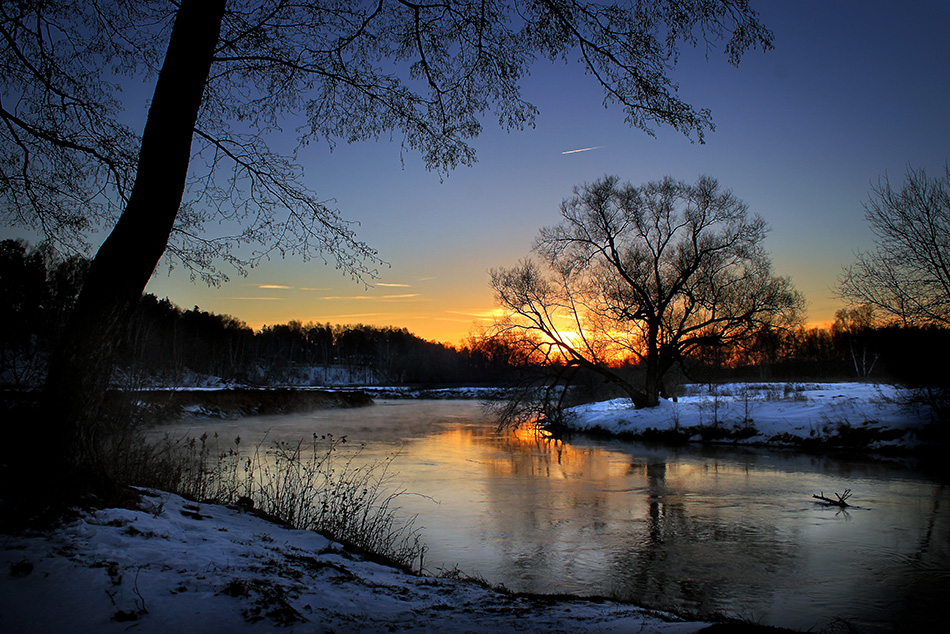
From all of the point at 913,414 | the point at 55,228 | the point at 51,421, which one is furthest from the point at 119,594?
the point at 913,414

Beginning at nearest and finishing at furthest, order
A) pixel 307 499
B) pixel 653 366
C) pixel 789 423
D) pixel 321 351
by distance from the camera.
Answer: pixel 307 499
pixel 789 423
pixel 653 366
pixel 321 351

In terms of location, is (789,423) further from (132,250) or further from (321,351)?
(321,351)

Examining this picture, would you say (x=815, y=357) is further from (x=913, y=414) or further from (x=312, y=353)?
(x=312, y=353)

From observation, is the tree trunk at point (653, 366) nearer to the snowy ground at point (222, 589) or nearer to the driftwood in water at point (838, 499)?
the driftwood in water at point (838, 499)

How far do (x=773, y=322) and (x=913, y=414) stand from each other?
707 centimetres

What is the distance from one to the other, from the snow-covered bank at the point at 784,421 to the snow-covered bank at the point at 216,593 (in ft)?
54.8

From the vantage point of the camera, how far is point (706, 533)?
804 cm

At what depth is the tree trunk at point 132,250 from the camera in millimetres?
3695

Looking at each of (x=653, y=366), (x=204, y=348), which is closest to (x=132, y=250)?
(x=653, y=366)

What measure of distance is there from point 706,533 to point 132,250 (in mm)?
8306

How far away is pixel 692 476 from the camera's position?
43.2ft

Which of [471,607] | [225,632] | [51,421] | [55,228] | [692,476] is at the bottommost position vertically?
[692,476]

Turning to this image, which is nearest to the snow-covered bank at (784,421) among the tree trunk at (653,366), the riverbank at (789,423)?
the riverbank at (789,423)

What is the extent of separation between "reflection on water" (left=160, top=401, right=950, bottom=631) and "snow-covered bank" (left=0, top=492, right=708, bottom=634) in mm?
2196
